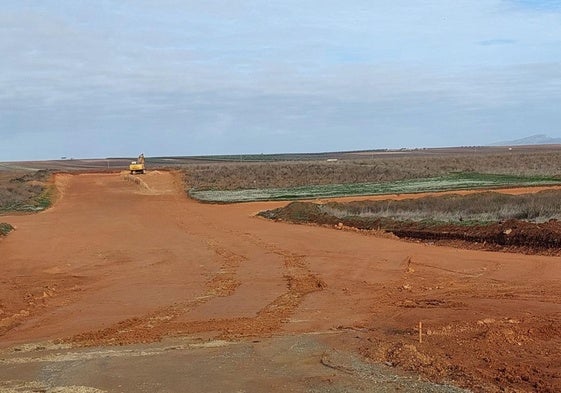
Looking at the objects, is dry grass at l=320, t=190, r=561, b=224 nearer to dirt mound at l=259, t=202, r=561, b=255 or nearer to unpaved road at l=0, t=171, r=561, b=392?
dirt mound at l=259, t=202, r=561, b=255

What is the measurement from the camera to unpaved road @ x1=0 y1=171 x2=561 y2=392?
7945 mm

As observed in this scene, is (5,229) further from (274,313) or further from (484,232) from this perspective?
(274,313)

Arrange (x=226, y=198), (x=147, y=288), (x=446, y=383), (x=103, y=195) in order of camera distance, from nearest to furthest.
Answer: (x=446, y=383)
(x=147, y=288)
(x=226, y=198)
(x=103, y=195)

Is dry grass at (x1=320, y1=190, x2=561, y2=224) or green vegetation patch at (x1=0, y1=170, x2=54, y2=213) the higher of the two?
dry grass at (x1=320, y1=190, x2=561, y2=224)

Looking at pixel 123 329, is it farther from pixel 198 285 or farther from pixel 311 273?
pixel 311 273

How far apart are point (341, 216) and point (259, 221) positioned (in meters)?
3.68

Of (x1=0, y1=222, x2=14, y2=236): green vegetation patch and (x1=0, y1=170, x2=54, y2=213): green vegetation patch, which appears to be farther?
(x1=0, y1=170, x2=54, y2=213): green vegetation patch

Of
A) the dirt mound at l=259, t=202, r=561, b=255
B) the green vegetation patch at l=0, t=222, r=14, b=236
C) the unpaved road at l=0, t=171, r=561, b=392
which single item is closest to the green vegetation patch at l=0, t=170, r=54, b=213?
the green vegetation patch at l=0, t=222, r=14, b=236

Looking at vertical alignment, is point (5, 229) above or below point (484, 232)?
below

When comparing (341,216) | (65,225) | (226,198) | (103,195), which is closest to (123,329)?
(341,216)

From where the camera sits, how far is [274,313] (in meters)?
11.8

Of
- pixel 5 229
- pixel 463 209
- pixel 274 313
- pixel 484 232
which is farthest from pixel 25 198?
pixel 274 313

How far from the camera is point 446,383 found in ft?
23.9

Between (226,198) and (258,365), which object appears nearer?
(258,365)
